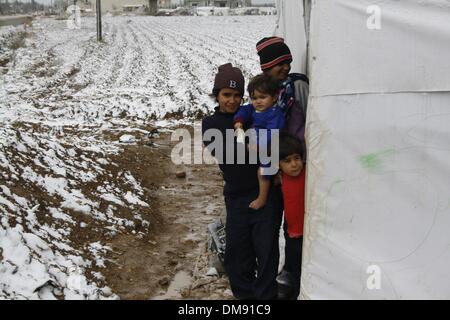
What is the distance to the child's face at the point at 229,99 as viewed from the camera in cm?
350

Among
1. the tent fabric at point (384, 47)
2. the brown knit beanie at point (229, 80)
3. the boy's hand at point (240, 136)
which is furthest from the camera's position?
the brown knit beanie at point (229, 80)

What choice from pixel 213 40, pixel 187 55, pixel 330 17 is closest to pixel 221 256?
pixel 330 17

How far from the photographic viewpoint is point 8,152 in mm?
5668

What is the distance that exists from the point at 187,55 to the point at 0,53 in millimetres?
9148

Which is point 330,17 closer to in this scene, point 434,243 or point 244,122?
point 244,122

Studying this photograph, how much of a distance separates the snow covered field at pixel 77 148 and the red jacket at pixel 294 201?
1571 mm

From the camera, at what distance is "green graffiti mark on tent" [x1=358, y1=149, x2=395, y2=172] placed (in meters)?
3.05

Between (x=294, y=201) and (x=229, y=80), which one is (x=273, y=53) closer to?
(x=229, y=80)

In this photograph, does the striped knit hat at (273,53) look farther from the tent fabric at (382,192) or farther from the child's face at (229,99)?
the tent fabric at (382,192)

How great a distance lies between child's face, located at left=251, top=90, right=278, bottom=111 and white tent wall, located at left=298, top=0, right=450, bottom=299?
28 centimetres
